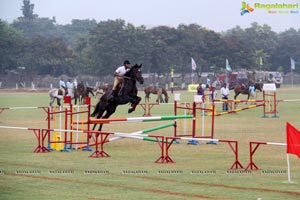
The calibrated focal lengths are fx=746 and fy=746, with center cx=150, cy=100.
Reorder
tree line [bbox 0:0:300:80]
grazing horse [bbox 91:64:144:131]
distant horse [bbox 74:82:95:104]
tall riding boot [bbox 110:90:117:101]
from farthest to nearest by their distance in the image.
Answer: tree line [bbox 0:0:300:80] < distant horse [bbox 74:82:95:104] < tall riding boot [bbox 110:90:117:101] < grazing horse [bbox 91:64:144:131]

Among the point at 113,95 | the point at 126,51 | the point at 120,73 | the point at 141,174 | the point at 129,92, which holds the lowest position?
the point at 141,174

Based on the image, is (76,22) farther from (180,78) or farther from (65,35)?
(180,78)

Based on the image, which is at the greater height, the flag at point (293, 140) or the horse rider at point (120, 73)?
the horse rider at point (120, 73)

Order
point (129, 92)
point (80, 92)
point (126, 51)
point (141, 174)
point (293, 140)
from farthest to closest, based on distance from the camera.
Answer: point (126, 51) → point (80, 92) → point (129, 92) → point (141, 174) → point (293, 140)

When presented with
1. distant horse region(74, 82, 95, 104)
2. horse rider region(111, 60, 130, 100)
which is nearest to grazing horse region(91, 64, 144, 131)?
horse rider region(111, 60, 130, 100)

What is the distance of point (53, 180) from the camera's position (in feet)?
48.1

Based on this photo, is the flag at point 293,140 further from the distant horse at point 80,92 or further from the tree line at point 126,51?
the tree line at point 126,51

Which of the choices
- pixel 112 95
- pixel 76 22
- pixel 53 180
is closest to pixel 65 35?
pixel 76 22

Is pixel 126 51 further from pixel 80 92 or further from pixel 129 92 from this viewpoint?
pixel 129 92

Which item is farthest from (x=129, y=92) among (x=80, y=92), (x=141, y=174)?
(x=80, y=92)

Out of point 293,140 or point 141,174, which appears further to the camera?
point 141,174

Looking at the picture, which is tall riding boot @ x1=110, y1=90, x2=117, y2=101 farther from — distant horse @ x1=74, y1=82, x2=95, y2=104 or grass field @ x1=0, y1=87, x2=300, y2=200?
distant horse @ x1=74, y1=82, x2=95, y2=104

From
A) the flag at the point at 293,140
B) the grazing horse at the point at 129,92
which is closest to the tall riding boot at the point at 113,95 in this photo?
the grazing horse at the point at 129,92

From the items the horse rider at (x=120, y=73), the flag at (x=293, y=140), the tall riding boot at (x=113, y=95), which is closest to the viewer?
the flag at (x=293, y=140)
